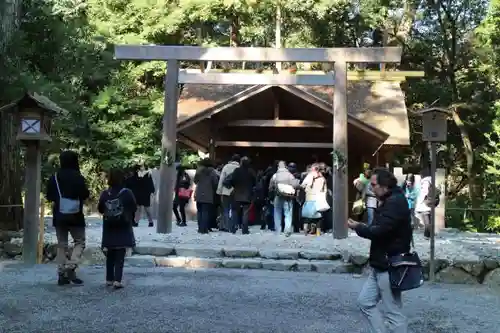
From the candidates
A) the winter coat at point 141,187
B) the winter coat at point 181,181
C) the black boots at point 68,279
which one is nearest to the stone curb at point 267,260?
the black boots at point 68,279

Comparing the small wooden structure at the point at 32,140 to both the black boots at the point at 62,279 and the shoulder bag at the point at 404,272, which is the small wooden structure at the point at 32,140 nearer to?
the black boots at the point at 62,279

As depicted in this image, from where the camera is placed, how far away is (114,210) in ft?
23.8

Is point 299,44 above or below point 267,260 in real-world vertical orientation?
above

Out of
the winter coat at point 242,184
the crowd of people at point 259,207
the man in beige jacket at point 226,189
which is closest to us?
the crowd of people at point 259,207

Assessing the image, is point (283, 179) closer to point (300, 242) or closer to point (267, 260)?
point (300, 242)

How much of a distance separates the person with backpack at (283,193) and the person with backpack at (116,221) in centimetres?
554

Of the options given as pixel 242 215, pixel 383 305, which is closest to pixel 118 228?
pixel 383 305

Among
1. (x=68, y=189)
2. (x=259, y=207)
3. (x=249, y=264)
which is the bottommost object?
(x=249, y=264)

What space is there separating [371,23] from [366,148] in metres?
8.65

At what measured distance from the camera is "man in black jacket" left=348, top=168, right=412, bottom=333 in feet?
15.8

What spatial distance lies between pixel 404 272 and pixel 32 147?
7.04 m

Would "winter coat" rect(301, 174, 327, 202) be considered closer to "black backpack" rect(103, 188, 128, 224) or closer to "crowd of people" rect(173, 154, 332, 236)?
"crowd of people" rect(173, 154, 332, 236)

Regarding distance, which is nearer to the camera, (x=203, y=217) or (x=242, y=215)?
(x=203, y=217)

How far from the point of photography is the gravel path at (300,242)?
413 inches
